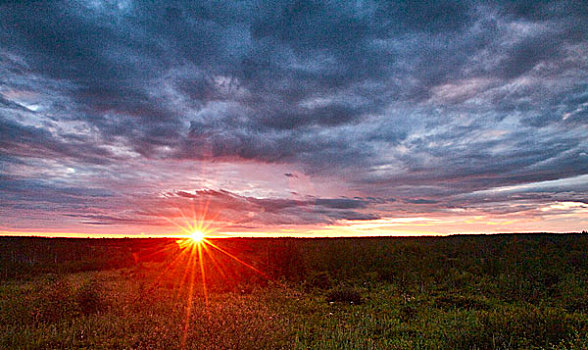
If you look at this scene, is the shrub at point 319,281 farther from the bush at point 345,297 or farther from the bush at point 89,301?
the bush at point 89,301

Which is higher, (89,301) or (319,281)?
(89,301)

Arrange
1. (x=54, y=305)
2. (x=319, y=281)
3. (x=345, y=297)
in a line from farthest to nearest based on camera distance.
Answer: (x=319, y=281)
(x=345, y=297)
(x=54, y=305)

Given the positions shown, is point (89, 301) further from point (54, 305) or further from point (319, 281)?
point (319, 281)

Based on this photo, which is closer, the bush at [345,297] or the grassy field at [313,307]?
the grassy field at [313,307]

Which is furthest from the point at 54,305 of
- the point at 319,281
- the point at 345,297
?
the point at 319,281

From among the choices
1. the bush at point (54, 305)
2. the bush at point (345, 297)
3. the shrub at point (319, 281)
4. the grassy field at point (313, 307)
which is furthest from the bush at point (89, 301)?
the shrub at point (319, 281)

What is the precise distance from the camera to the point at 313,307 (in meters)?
13.3

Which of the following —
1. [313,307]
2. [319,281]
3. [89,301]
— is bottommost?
[313,307]

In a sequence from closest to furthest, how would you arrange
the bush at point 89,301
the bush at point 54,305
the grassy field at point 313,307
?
1. the grassy field at point 313,307
2. the bush at point 54,305
3. the bush at point 89,301

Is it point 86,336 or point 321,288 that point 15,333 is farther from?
point 321,288

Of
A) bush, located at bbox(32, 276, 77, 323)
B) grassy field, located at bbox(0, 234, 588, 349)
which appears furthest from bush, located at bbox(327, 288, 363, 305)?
bush, located at bbox(32, 276, 77, 323)

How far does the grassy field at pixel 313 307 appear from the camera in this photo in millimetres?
8695

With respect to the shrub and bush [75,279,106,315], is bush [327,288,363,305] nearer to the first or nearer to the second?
the shrub

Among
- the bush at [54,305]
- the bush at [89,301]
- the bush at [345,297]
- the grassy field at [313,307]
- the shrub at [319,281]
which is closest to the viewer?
the grassy field at [313,307]
